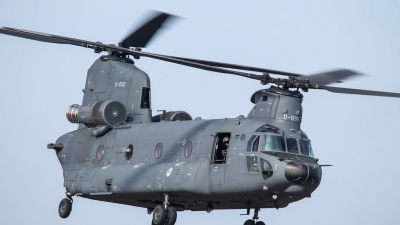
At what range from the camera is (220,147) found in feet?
101

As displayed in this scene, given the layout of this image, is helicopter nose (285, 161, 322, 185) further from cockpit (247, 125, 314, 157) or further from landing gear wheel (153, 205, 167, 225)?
landing gear wheel (153, 205, 167, 225)

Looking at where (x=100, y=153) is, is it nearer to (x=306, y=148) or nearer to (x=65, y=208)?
(x=65, y=208)

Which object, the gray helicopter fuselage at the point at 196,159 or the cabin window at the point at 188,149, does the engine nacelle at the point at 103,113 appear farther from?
the cabin window at the point at 188,149

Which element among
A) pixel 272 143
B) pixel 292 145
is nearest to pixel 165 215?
pixel 272 143

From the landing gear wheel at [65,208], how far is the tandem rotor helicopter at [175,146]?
43 mm

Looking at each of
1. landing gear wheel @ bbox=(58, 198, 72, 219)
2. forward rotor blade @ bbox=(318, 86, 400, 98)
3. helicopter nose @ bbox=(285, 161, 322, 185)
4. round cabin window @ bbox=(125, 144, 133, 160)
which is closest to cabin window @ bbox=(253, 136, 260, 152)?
helicopter nose @ bbox=(285, 161, 322, 185)

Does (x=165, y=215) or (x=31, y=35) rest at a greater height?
(x=31, y=35)

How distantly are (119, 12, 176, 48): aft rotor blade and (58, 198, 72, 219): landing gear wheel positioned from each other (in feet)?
24.4

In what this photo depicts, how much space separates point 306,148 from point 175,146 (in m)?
5.12

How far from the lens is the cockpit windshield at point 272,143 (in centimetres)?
2939

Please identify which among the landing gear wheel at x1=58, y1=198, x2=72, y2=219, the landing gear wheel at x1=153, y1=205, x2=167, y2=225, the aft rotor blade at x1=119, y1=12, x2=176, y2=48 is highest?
the aft rotor blade at x1=119, y1=12, x2=176, y2=48

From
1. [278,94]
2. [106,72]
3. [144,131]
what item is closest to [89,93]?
[106,72]

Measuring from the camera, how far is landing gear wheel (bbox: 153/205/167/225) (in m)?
30.9

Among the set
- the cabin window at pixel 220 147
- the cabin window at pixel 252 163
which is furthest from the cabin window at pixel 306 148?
the cabin window at pixel 220 147
